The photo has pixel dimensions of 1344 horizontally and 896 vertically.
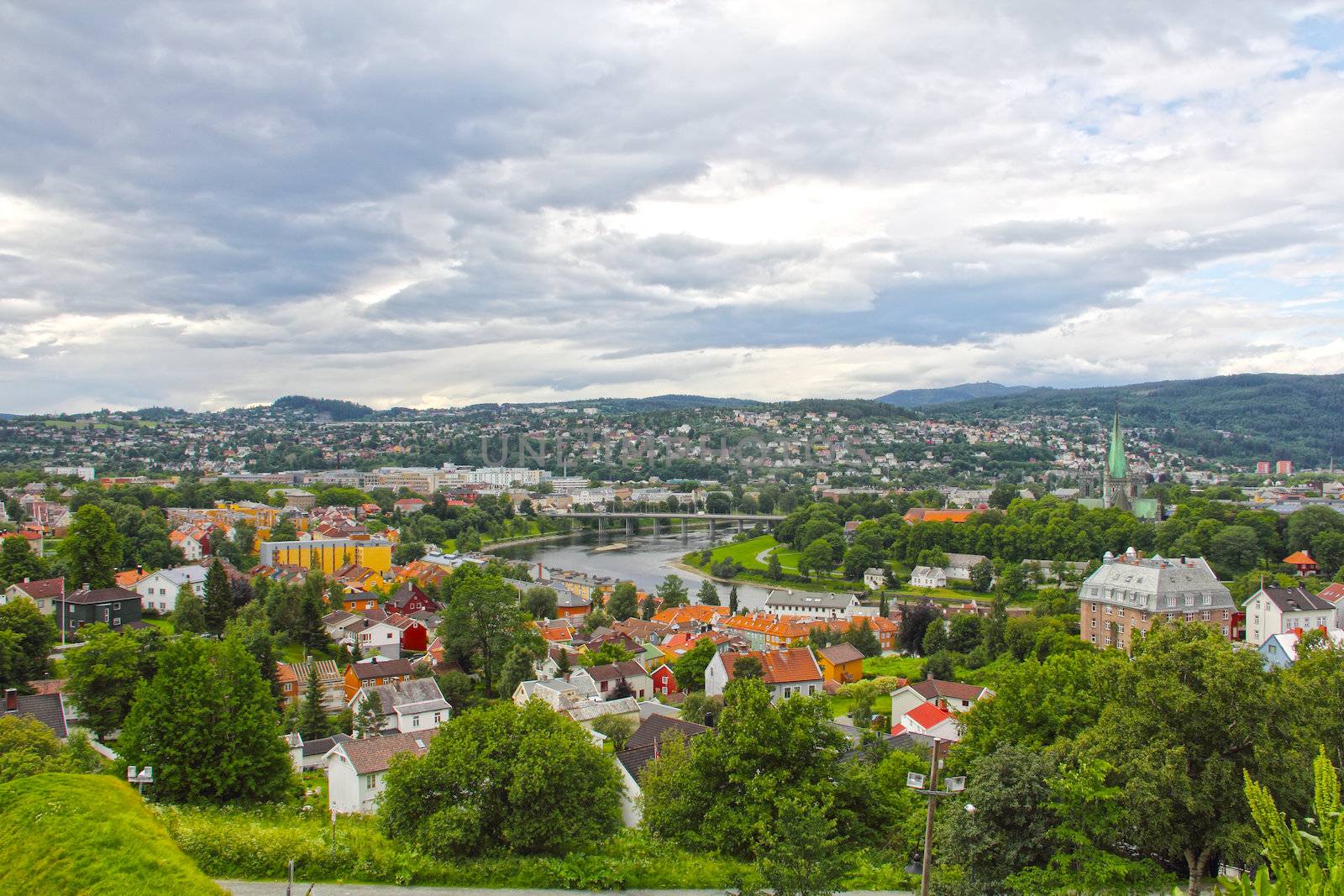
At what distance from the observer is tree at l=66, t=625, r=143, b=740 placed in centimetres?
1389

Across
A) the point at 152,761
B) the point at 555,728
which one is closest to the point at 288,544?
the point at 152,761

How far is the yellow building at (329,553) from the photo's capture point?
38.1 meters

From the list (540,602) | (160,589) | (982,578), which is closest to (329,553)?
(160,589)

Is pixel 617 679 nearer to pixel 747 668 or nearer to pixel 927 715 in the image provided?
pixel 747 668

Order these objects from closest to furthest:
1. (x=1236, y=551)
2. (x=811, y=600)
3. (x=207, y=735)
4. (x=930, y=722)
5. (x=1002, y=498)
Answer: (x=207, y=735) < (x=930, y=722) < (x=811, y=600) < (x=1236, y=551) < (x=1002, y=498)

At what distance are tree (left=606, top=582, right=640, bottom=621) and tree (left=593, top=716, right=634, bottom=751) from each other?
15.9 meters

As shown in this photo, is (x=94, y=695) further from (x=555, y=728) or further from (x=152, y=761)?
(x=555, y=728)

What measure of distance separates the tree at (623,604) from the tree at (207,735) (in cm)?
1958

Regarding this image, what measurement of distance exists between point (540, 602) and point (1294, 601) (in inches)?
837

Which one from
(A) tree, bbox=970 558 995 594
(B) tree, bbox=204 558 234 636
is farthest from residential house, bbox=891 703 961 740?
(A) tree, bbox=970 558 995 594

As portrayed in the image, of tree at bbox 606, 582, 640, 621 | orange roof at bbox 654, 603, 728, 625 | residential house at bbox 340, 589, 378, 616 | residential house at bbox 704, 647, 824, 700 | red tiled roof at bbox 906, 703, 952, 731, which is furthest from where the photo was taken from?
tree at bbox 606, 582, 640, 621

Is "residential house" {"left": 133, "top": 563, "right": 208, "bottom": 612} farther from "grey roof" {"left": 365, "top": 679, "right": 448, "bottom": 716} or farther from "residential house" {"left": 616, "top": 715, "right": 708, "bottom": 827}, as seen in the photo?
"residential house" {"left": 616, "top": 715, "right": 708, "bottom": 827}

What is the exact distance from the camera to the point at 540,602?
28953 mm

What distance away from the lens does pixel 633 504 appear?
76000 millimetres
